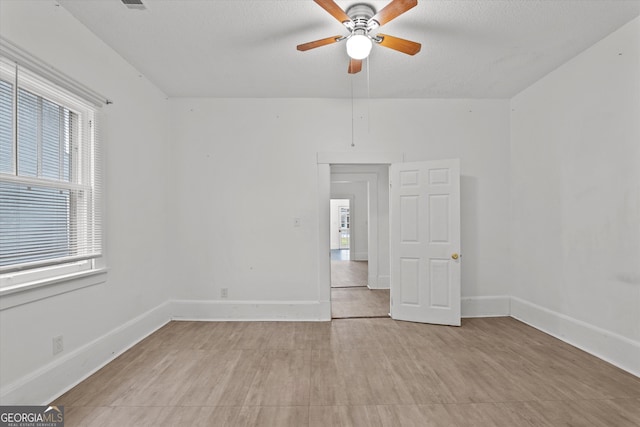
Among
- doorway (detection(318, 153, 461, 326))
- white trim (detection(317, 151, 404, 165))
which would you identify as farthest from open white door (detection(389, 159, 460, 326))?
white trim (detection(317, 151, 404, 165))

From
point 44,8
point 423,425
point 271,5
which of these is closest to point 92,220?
point 44,8

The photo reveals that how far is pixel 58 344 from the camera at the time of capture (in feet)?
7.45

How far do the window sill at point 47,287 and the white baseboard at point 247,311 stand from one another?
1408mm

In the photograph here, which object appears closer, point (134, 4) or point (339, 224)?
point (134, 4)

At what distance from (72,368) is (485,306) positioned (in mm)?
4441

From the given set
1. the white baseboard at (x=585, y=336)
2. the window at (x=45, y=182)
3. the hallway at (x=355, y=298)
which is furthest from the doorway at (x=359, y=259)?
the window at (x=45, y=182)

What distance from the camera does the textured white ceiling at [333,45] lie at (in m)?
2.38

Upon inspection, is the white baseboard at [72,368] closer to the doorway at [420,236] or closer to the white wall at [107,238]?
the white wall at [107,238]

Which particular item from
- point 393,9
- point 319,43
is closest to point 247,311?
point 319,43

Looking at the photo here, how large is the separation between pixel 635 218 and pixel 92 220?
15.1 feet

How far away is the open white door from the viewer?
3773 millimetres

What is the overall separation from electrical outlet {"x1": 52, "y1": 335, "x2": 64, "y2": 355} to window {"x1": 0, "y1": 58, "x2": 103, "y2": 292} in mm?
449

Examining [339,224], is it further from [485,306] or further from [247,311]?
[247,311]

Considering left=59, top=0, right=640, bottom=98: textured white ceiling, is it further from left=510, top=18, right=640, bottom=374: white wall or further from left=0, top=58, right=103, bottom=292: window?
left=0, top=58, right=103, bottom=292: window
